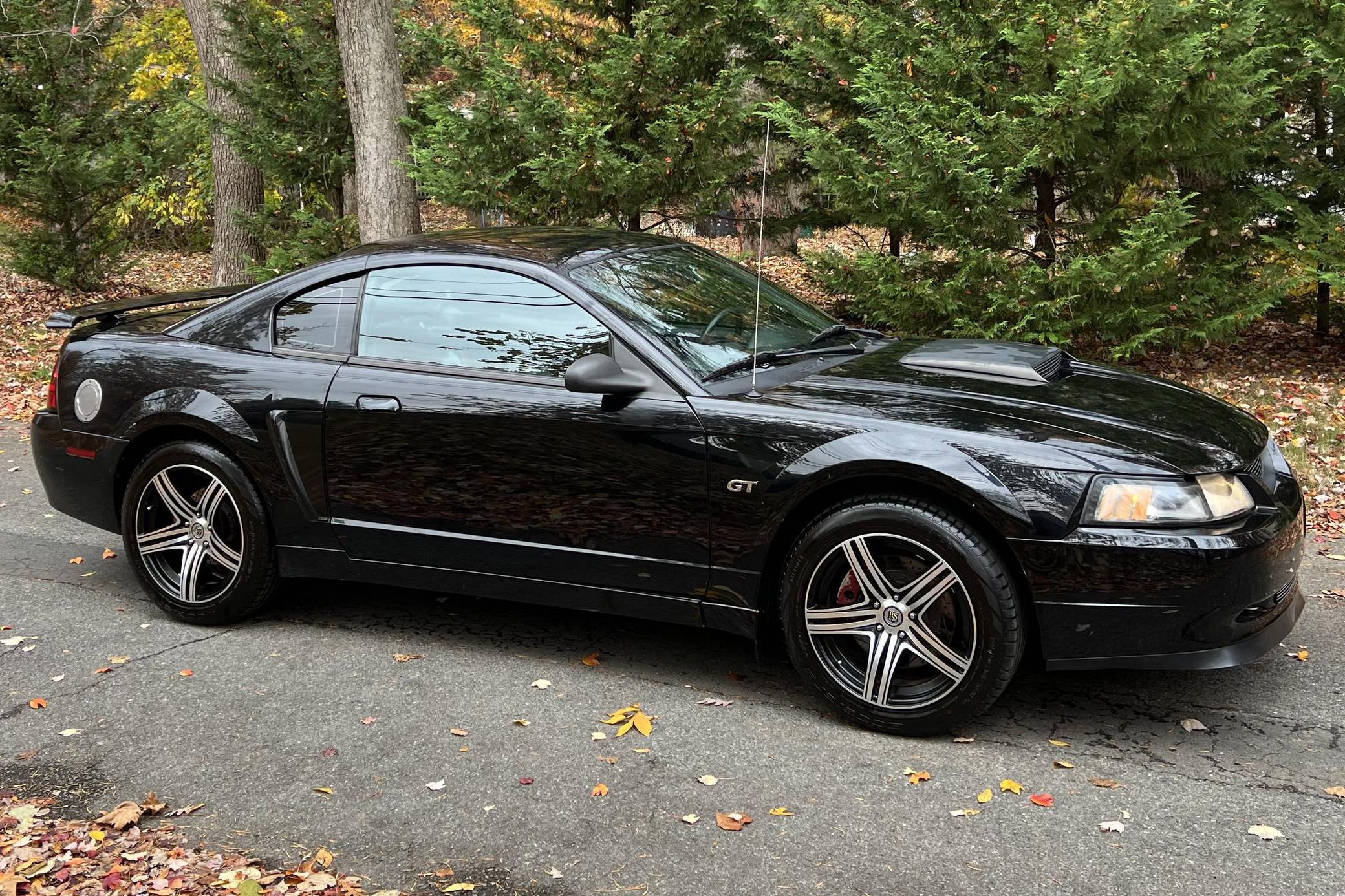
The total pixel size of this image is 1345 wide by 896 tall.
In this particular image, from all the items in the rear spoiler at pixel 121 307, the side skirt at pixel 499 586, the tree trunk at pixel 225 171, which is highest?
the tree trunk at pixel 225 171

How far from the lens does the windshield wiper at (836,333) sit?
15.9ft

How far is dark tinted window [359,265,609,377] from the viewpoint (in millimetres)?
4352

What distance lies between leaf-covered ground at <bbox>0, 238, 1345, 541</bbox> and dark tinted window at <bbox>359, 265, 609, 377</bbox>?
4.19 meters

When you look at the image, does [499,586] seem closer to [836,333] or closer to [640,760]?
[640,760]

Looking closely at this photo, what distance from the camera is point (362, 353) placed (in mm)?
4680

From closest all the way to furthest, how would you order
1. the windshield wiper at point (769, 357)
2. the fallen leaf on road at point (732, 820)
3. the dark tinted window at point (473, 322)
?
the fallen leaf on road at point (732, 820)
the windshield wiper at point (769, 357)
the dark tinted window at point (473, 322)

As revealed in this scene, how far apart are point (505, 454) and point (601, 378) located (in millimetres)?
535

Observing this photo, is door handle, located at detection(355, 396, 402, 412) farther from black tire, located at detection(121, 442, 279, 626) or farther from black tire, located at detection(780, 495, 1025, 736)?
black tire, located at detection(780, 495, 1025, 736)

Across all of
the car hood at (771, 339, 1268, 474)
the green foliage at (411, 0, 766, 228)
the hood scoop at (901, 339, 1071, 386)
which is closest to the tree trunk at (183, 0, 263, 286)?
the green foliage at (411, 0, 766, 228)

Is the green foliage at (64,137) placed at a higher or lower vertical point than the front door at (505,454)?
higher

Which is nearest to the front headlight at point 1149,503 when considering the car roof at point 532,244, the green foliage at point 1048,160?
the car roof at point 532,244

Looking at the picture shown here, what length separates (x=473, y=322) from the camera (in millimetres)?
4531

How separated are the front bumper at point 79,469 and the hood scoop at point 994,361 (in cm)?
340

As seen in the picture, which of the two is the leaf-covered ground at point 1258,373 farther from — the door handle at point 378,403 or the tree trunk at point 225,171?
the door handle at point 378,403
